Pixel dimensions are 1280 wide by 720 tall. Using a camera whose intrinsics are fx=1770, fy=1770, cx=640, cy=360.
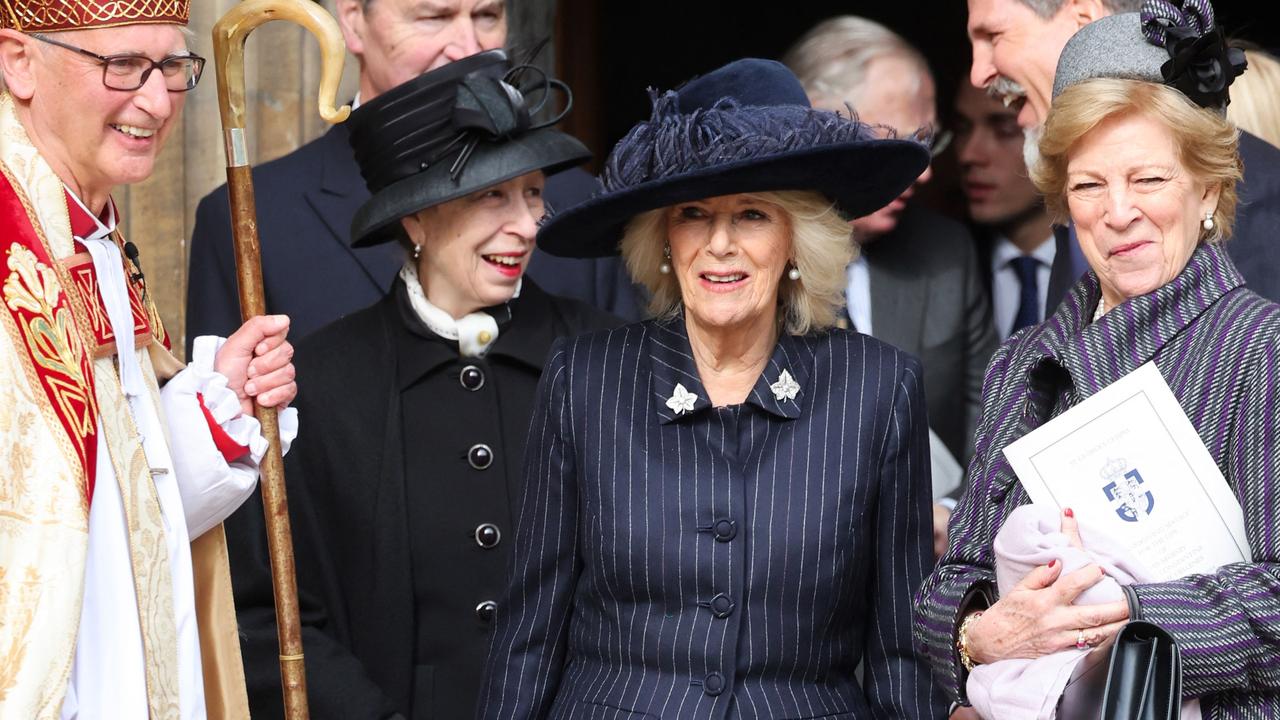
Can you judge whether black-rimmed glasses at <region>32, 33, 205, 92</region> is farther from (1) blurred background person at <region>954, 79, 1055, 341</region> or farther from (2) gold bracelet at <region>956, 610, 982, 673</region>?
(1) blurred background person at <region>954, 79, 1055, 341</region>

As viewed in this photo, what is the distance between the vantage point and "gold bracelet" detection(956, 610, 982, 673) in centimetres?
300

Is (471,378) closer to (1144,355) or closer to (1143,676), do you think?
(1144,355)

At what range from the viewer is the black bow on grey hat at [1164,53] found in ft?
9.85

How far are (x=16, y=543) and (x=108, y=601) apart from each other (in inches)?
9.6

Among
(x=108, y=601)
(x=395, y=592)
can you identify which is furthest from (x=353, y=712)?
(x=108, y=601)

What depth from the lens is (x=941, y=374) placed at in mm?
5039

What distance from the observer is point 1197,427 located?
283 cm

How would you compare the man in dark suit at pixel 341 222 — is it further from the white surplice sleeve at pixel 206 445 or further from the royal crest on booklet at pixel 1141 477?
the royal crest on booklet at pixel 1141 477

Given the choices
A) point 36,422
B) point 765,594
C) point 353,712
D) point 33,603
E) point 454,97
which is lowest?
point 353,712

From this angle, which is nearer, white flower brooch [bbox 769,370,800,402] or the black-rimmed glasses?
the black-rimmed glasses

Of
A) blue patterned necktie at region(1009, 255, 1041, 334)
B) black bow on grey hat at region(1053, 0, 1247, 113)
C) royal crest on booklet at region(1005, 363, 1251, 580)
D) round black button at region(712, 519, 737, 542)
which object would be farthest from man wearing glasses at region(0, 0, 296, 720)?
blue patterned necktie at region(1009, 255, 1041, 334)

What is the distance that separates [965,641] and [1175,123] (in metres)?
0.94

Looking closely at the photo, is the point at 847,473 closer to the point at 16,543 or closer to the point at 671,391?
the point at 671,391

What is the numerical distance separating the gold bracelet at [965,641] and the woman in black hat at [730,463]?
32 cm
